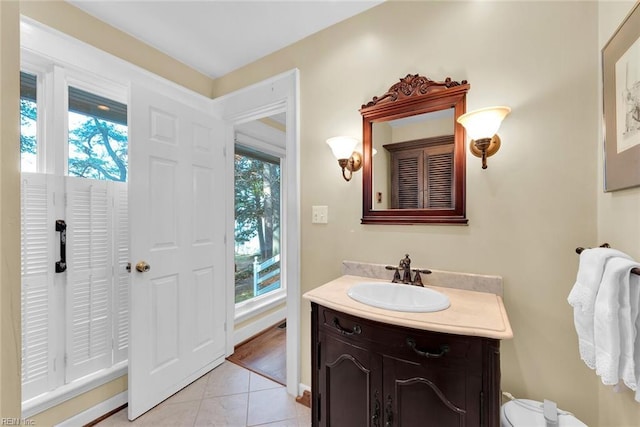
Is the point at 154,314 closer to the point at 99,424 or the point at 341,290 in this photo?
the point at 99,424

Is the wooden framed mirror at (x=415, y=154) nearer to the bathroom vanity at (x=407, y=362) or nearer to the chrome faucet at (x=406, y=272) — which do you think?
the chrome faucet at (x=406, y=272)

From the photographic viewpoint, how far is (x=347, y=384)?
1.19m

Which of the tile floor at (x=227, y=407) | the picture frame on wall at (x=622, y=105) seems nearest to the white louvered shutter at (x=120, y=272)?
the tile floor at (x=227, y=407)

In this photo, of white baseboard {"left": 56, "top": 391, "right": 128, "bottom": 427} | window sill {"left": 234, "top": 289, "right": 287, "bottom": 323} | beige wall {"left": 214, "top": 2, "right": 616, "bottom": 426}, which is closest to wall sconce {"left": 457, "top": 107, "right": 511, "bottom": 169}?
beige wall {"left": 214, "top": 2, "right": 616, "bottom": 426}

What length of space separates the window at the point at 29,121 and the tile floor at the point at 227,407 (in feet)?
5.38

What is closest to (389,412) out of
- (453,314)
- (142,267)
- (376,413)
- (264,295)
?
(376,413)

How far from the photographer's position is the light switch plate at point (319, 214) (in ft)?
5.84

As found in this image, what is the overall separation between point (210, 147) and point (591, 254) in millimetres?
2362

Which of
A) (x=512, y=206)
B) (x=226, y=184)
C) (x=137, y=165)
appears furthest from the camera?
(x=226, y=184)

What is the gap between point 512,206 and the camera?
126 cm

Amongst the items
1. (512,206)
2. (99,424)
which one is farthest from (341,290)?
(99,424)

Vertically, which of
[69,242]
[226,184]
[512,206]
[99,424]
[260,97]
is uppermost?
[260,97]

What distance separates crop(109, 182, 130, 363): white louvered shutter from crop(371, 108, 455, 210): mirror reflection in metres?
1.69

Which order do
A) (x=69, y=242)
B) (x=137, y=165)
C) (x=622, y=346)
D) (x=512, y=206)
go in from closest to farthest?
(x=622, y=346), (x=512, y=206), (x=69, y=242), (x=137, y=165)
